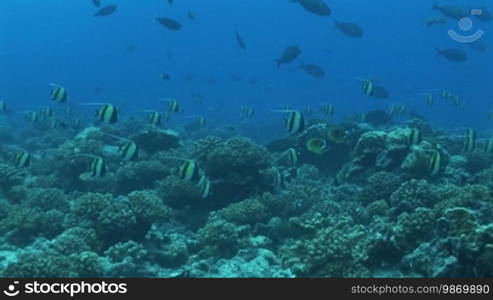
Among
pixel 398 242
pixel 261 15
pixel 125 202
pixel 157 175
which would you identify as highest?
pixel 398 242

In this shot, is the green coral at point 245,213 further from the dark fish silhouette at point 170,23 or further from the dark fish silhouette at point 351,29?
the dark fish silhouette at point 351,29

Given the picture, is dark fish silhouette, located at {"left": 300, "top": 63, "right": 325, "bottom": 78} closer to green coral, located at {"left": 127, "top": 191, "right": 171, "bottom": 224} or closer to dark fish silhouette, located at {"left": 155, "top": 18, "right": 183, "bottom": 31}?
dark fish silhouette, located at {"left": 155, "top": 18, "right": 183, "bottom": 31}

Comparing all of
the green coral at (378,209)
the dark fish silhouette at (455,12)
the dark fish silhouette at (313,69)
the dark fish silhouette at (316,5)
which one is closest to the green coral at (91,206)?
the green coral at (378,209)

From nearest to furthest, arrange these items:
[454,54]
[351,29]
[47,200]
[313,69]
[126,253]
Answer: [126,253], [47,200], [454,54], [351,29], [313,69]

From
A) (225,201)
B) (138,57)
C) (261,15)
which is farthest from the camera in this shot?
(261,15)

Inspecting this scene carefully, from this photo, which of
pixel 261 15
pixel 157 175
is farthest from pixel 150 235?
pixel 261 15

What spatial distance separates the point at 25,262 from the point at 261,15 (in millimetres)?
178638

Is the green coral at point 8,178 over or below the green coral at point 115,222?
below

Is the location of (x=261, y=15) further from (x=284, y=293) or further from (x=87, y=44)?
(x=284, y=293)

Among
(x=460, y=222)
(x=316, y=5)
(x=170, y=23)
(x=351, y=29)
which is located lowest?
(x=460, y=222)

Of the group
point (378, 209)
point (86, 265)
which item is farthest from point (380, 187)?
point (86, 265)

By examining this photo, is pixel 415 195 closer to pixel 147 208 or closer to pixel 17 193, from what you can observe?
pixel 147 208

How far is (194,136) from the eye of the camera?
25.4 meters

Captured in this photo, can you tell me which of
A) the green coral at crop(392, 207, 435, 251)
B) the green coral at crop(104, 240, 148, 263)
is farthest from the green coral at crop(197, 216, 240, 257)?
the green coral at crop(392, 207, 435, 251)
